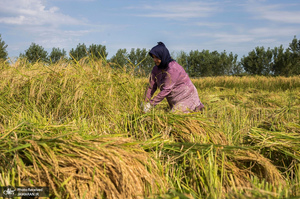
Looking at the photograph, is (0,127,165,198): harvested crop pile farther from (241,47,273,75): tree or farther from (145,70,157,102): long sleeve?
(241,47,273,75): tree

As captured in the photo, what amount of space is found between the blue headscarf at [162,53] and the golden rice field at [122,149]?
401 mm

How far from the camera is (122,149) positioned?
1688mm

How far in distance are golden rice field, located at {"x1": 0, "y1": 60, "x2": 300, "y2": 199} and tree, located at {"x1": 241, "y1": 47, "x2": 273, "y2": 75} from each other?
101ft

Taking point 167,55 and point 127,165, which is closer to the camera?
point 127,165

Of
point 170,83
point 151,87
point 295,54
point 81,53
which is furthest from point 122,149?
point 295,54

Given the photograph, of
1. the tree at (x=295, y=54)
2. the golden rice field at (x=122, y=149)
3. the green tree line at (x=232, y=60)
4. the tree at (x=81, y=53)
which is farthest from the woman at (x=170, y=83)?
the tree at (x=295, y=54)

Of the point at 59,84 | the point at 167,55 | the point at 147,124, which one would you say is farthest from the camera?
the point at 167,55

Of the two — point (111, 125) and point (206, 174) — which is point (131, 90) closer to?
point (111, 125)

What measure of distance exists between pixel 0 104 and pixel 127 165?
2060 millimetres

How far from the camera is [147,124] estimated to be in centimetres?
246

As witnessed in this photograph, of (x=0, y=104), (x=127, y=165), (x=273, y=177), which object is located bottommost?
(x=273, y=177)

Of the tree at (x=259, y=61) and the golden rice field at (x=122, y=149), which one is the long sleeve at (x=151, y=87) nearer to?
the golden rice field at (x=122, y=149)

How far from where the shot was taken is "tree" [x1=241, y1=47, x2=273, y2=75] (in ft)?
102

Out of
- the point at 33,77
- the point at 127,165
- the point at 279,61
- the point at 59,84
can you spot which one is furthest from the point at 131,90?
the point at 279,61
